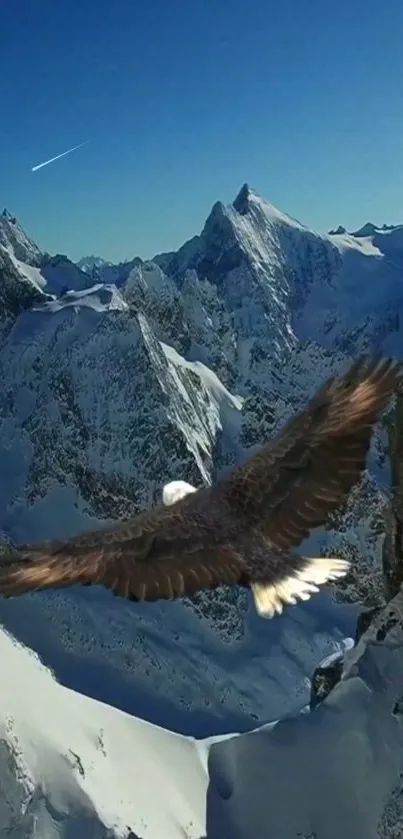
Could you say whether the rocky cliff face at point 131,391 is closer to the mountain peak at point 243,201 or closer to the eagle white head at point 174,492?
the mountain peak at point 243,201

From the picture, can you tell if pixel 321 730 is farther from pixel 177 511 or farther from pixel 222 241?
pixel 222 241

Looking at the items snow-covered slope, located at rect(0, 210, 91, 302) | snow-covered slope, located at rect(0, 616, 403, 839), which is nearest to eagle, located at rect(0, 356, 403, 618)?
snow-covered slope, located at rect(0, 616, 403, 839)

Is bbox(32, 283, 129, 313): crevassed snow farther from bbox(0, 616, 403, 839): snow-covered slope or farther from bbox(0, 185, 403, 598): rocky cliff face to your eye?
bbox(0, 616, 403, 839): snow-covered slope

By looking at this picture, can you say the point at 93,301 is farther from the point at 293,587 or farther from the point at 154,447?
the point at 293,587

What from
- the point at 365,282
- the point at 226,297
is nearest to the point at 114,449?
the point at 226,297

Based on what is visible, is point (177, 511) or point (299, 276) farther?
point (299, 276)

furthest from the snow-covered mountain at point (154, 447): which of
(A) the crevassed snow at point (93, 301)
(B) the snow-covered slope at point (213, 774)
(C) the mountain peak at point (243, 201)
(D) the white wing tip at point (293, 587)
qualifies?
(D) the white wing tip at point (293, 587)

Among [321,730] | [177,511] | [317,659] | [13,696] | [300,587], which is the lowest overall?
[317,659]

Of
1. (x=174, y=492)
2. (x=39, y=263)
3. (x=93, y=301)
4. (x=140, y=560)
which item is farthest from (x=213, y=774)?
(x=39, y=263)
